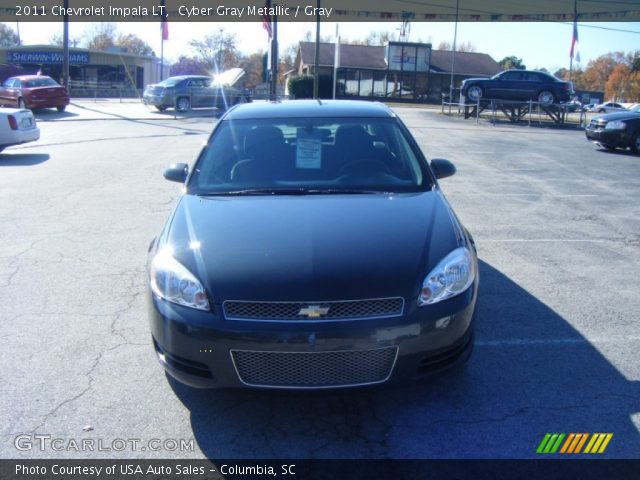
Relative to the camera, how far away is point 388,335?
3.21 m

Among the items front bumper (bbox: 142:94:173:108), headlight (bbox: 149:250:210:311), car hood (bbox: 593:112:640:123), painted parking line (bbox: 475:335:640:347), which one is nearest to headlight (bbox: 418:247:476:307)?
painted parking line (bbox: 475:335:640:347)

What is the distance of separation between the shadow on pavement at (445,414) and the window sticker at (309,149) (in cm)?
179

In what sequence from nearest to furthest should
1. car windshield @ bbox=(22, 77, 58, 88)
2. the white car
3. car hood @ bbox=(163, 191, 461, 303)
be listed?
1. car hood @ bbox=(163, 191, 461, 303)
2. the white car
3. car windshield @ bbox=(22, 77, 58, 88)

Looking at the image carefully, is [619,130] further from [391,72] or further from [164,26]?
[391,72]

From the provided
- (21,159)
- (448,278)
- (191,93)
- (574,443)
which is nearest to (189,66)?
(191,93)

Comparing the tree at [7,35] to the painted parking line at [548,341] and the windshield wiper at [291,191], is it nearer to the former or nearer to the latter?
the windshield wiper at [291,191]

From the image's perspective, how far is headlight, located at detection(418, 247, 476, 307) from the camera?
3.36 m

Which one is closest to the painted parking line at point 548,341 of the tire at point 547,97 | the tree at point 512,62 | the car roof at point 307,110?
the car roof at point 307,110

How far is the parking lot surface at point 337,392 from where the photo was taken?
10.9 ft

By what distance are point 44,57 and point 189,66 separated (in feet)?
69.8

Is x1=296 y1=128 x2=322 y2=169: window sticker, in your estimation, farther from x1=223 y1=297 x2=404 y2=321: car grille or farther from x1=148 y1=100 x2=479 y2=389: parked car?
x1=223 y1=297 x2=404 y2=321: car grille

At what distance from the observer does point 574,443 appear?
3.26 metres

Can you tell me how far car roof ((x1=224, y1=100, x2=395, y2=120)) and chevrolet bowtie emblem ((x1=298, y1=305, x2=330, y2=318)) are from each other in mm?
2394

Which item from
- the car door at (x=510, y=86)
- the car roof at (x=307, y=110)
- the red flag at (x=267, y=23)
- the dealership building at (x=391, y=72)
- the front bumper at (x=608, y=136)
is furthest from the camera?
the dealership building at (x=391, y=72)
